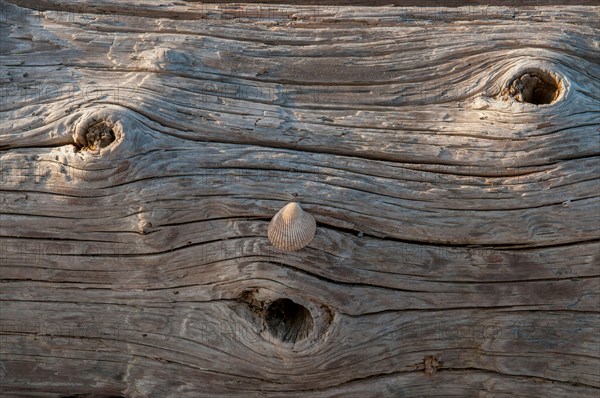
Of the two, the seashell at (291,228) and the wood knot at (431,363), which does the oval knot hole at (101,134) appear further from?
the wood knot at (431,363)

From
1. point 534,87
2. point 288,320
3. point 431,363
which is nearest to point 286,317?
point 288,320

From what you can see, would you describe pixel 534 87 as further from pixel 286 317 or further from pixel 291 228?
pixel 286 317

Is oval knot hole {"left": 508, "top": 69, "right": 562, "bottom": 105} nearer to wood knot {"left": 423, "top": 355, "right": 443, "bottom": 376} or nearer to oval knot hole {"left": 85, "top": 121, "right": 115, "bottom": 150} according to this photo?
wood knot {"left": 423, "top": 355, "right": 443, "bottom": 376}

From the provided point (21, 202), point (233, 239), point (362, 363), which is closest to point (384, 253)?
point (362, 363)

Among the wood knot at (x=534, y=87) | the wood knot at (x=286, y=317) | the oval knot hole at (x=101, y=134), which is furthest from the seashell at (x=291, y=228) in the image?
the wood knot at (x=534, y=87)

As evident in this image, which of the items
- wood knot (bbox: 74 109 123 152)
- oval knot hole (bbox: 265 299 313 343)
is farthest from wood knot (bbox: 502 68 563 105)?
wood knot (bbox: 74 109 123 152)

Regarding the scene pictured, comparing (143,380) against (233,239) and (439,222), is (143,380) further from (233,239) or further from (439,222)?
(439,222)

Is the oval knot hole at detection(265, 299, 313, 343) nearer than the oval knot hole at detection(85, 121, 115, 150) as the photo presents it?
Yes
